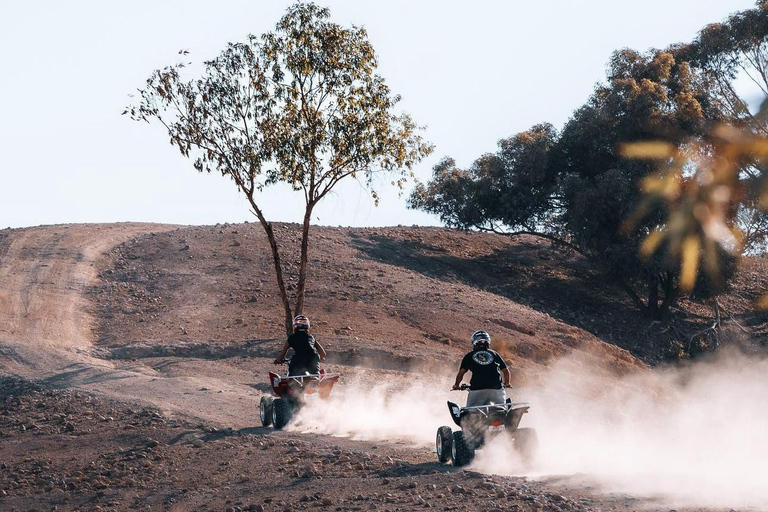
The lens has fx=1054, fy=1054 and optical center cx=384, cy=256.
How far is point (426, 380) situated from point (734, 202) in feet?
79.9

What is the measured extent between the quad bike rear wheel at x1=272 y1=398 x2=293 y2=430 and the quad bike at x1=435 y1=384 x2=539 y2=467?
Result: 5.46 metres

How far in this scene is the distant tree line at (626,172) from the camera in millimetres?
48531

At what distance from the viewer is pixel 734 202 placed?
4934 cm

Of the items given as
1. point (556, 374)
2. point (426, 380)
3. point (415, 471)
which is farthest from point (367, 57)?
point (415, 471)

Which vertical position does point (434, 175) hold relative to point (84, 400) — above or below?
above

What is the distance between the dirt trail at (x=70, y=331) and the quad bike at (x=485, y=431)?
23.7ft

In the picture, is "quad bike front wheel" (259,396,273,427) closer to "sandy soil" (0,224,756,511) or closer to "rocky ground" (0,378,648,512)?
"sandy soil" (0,224,756,511)

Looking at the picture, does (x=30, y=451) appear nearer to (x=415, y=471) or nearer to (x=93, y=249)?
(x=415, y=471)

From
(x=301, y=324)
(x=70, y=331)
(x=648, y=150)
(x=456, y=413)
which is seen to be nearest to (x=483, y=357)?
(x=456, y=413)

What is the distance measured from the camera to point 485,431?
53.2 feet

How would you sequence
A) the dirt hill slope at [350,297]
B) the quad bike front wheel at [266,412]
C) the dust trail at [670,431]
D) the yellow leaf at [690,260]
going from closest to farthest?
the dust trail at [670,431] → the quad bike front wheel at [266,412] → the dirt hill slope at [350,297] → the yellow leaf at [690,260]

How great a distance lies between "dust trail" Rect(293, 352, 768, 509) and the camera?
49.4ft

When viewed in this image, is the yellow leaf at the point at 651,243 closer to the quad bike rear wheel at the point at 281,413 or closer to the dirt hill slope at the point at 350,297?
the dirt hill slope at the point at 350,297

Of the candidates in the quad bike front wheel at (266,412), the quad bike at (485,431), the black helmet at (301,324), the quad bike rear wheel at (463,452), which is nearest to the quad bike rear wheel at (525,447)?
the quad bike at (485,431)
